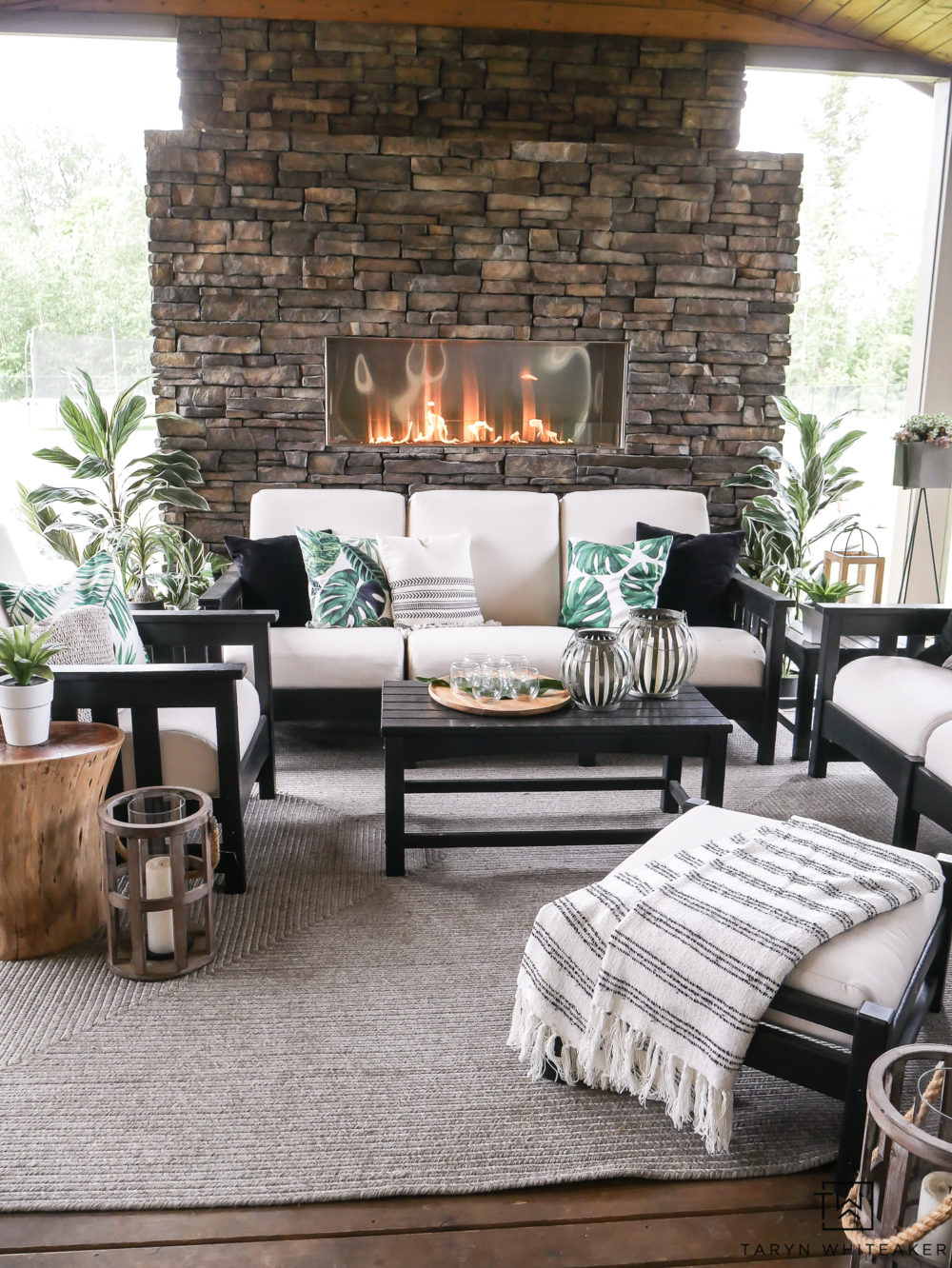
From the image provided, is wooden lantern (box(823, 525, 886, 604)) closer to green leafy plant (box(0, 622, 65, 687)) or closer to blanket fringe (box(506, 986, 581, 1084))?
blanket fringe (box(506, 986, 581, 1084))

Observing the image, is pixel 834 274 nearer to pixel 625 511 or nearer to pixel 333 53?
pixel 625 511

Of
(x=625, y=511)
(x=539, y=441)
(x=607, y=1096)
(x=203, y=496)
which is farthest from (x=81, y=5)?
(x=607, y=1096)

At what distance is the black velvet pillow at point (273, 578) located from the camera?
3799 millimetres

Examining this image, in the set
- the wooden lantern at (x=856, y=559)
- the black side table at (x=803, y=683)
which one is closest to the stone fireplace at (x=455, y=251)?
the wooden lantern at (x=856, y=559)

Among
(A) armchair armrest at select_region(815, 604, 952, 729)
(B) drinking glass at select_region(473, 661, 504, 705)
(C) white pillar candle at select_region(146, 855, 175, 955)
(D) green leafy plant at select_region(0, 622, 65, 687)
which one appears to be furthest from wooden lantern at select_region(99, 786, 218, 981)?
(A) armchair armrest at select_region(815, 604, 952, 729)

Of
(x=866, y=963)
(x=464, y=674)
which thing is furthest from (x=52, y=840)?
(x=866, y=963)

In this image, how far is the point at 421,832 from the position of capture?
300 centimetres

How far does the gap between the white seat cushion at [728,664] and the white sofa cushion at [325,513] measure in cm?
130

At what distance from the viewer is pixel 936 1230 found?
1.21m

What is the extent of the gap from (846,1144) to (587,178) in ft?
13.9

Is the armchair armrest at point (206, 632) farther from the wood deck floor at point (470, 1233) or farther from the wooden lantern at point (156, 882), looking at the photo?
the wood deck floor at point (470, 1233)

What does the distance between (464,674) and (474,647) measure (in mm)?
660

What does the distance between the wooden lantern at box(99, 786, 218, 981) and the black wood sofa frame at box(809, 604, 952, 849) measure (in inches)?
73.8

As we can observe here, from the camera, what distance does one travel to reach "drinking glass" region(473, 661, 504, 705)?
2.79 metres
